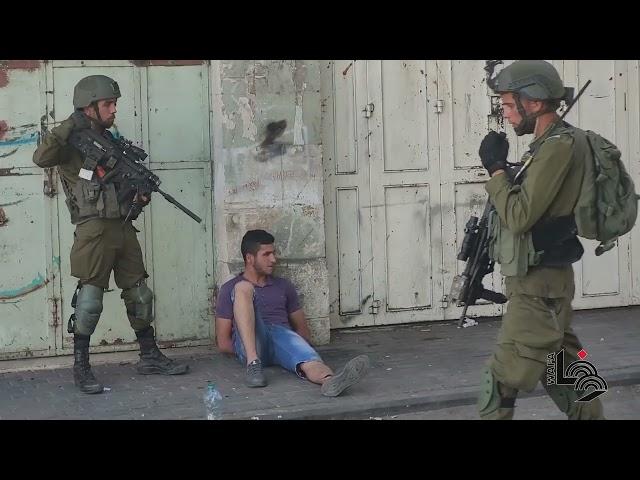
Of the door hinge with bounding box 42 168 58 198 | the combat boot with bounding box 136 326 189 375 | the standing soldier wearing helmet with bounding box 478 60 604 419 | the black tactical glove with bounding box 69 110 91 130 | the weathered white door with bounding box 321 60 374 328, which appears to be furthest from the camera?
the weathered white door with bounding box 321 60 374 328

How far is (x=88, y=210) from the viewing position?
6371mm

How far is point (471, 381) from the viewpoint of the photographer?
261 inches

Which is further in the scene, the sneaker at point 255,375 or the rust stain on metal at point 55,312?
the rust stain on metal at point 55,312

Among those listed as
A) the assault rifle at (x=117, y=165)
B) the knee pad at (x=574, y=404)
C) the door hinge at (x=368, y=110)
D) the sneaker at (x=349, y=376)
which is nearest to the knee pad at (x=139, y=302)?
the assault rifle at (x=117, y=165)

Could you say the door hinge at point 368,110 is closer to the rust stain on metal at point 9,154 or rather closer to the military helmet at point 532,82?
the rust stain on metal at point 9,154

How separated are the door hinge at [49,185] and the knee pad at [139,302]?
101 centimetres

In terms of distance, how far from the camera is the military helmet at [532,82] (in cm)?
467

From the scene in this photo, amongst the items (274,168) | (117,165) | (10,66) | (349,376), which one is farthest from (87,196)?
(349,376)

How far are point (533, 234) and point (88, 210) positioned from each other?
10.0 feet

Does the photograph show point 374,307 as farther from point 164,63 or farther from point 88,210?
point 88,210

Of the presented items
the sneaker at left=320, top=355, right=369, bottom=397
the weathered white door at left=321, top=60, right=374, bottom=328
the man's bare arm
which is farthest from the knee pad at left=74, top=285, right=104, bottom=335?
the weathered white door at left=321, top=60, right=374, bottom=328

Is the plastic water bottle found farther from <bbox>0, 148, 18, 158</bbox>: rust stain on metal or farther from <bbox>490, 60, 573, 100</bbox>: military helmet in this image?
<bbox>490, 60, 573, 100</bbox>: military helmet

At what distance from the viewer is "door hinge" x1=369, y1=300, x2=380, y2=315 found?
8109 mm
